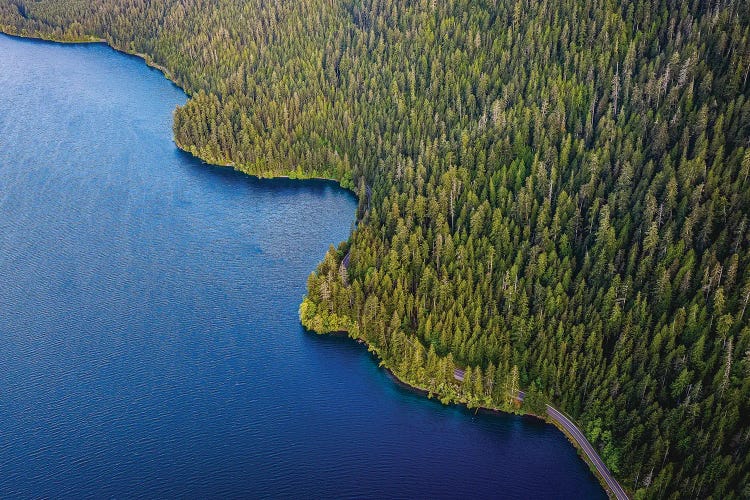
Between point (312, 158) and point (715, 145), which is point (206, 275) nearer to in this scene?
point (312, 158)

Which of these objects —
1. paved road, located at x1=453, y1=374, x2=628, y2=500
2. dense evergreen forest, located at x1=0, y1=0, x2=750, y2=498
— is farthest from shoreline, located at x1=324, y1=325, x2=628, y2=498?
dense evergreen forest, located at x1=0, y1=0, x2=750, y2=498

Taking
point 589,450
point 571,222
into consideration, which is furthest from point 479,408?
point 571,222

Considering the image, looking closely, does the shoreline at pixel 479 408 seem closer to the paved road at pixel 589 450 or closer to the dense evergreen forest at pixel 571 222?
the paved road at pixel 589 450

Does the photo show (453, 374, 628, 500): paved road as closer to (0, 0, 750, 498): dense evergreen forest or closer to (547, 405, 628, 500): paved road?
(547, 405, 628, 500): paved road

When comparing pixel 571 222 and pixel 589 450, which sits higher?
pixel 571 222

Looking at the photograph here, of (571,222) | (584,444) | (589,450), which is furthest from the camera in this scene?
(571,222)

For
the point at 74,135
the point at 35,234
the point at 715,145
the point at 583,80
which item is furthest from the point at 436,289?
the point at 74,135

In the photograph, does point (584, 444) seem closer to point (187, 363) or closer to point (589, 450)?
point (589, 450)
